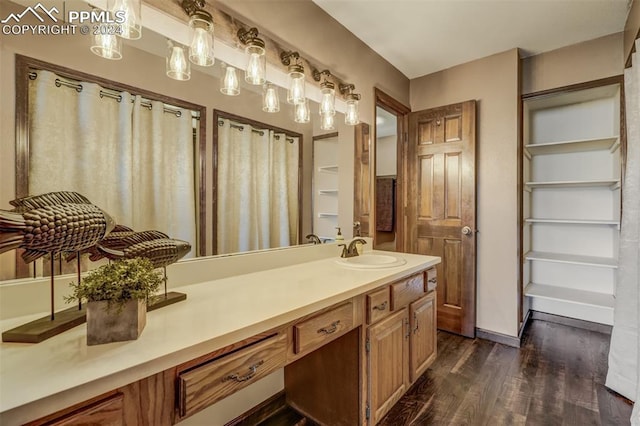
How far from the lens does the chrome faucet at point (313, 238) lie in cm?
192

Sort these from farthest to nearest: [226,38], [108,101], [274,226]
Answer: [274,226] → [226,38] → [108,101]

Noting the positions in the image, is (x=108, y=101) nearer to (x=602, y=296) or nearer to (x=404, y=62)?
(x=404, y=62)

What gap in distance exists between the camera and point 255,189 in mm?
1586

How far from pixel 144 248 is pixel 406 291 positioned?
1.32 m

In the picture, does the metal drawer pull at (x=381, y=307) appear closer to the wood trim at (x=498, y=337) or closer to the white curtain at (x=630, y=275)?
the white curtain at (x=630, y=275)

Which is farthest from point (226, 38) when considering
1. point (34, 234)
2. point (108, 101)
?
point (34, 234)

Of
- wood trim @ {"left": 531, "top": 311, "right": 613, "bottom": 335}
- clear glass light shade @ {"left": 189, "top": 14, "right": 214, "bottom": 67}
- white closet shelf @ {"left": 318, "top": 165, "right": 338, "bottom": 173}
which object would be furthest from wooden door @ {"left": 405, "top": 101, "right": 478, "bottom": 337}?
clear glass light shade @ {"left": 189, "top": 14, "right": 214, "bottom": 67}

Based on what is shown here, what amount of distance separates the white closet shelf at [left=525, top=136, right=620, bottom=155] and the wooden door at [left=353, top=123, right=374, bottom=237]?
1.64 metres

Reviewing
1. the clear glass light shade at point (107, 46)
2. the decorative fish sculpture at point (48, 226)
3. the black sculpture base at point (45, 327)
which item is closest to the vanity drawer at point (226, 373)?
the black sculpture base at point (45, 327)

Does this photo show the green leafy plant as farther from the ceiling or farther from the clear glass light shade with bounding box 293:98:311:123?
the ceiling

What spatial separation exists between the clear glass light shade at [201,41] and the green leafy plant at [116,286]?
969 mm

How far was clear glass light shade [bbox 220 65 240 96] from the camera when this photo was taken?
4.74 ft

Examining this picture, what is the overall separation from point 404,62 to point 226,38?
6.34 feet

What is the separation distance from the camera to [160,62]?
1231 millimetres
